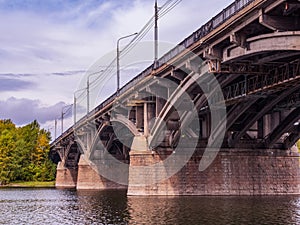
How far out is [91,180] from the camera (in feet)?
282

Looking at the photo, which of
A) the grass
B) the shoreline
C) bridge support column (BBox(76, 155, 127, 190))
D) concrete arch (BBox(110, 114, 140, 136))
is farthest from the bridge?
the grass

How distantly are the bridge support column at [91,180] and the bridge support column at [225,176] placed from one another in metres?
32.6

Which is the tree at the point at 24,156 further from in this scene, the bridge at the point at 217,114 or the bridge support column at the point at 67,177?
the bridge at the point at 217,114

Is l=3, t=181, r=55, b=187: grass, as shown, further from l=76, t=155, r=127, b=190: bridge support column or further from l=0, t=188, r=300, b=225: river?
l=0, t=188, r=300, b=225: river

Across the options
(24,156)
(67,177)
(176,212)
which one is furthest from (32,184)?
(176,212)

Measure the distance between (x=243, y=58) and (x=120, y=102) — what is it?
1121 inches

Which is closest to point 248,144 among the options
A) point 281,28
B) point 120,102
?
point 120,102

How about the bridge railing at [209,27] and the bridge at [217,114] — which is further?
the bridge at [217,114]

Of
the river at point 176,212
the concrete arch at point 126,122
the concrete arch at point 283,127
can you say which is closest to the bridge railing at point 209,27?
the river at point 176,212

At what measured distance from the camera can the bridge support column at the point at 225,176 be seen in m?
51.5

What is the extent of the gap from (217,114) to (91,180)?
1647 inches

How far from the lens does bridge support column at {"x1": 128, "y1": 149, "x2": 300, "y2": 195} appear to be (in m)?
51.5

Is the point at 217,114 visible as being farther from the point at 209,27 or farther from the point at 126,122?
the point at 209,27

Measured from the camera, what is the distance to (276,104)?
4425 centimetres
